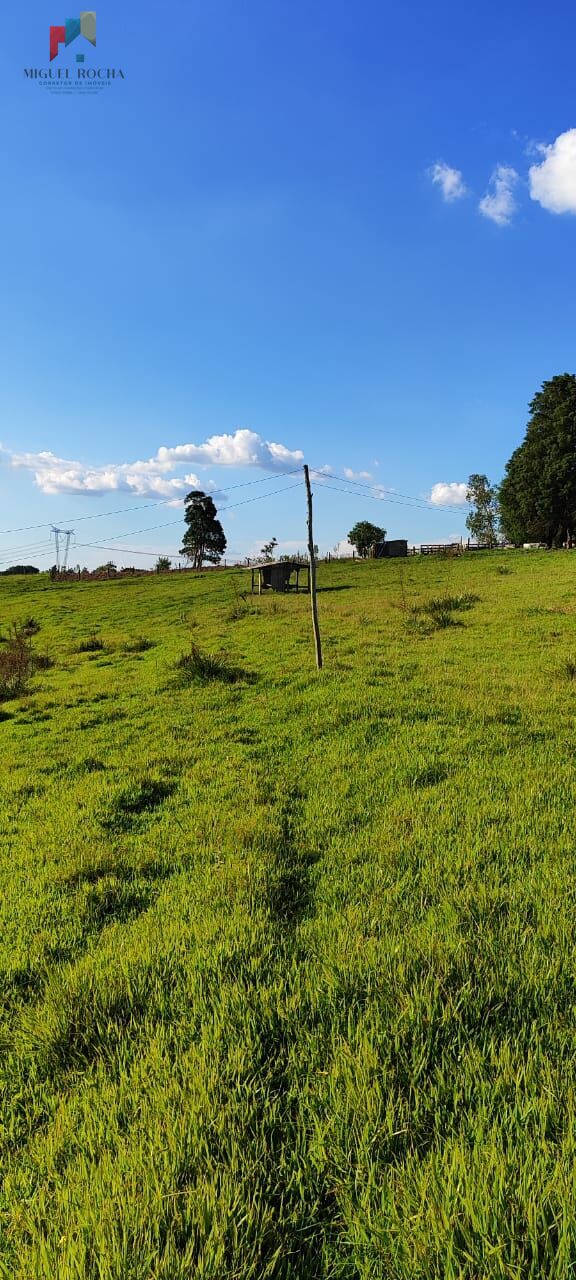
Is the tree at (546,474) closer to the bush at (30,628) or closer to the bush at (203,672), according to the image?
the bush at (30,628)

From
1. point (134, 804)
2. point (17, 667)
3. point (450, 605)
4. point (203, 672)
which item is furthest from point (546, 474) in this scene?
point (134, 804)

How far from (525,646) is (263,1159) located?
15978 mm

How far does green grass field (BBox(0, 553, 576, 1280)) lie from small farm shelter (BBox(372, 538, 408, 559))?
68.0m

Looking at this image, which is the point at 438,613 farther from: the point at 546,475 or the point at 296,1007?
the point at 546,475

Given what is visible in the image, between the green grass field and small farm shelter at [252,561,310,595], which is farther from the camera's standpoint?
small farm shelter at [252,561,310,595]

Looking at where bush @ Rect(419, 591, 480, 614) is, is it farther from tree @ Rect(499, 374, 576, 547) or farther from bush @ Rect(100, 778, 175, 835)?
tree @ Rect(499, 374, 576, 547)

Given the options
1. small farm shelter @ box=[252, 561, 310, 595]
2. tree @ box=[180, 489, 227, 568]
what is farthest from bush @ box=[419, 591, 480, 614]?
tree @ box=[180, 489, 227, 568]

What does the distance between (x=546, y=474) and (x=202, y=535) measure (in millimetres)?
53353

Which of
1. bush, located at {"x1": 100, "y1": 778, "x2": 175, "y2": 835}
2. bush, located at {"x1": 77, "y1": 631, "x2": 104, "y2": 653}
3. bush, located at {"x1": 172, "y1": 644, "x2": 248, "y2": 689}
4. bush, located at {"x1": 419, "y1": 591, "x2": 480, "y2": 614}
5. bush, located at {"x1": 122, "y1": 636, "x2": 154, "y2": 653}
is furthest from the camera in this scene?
bush, located at {"x1": 419, "y1": 591, "x2": 480, "y2": 614}

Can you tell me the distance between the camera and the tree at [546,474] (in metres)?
60.3

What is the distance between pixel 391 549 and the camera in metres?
76.1

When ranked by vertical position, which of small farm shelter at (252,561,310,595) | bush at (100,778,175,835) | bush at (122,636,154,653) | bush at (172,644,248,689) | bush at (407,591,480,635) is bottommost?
bush at (100,778,175,835)

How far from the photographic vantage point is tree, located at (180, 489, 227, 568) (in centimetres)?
8875

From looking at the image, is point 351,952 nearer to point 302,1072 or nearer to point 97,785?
point 302,1072
